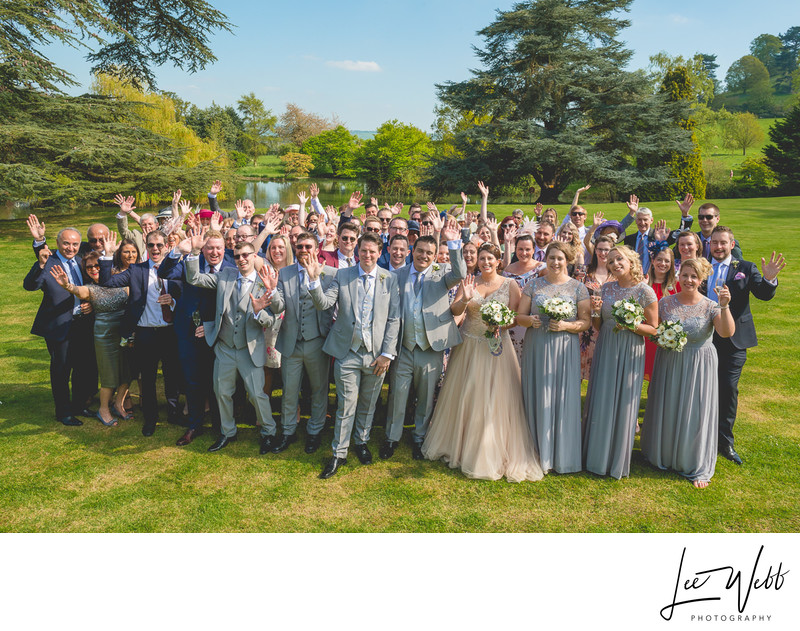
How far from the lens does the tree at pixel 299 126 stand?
97.2 metres

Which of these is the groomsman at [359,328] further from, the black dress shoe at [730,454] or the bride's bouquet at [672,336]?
the black dress shoe at [730,454]

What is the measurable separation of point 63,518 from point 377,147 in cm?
6102

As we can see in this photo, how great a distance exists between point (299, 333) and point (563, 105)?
110 ft

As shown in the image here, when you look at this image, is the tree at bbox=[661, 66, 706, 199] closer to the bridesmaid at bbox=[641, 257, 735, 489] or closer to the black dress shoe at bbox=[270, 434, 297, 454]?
the bridesmaid at bbox=[641, 257, 735, 489]

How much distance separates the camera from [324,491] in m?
5.23

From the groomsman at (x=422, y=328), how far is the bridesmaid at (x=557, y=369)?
34.9 inches

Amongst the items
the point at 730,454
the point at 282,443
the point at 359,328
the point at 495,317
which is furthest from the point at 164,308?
the point at 730,454

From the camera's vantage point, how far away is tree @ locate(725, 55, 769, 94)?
355ft

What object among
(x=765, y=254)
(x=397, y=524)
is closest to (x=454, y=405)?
(x=397, y=524)

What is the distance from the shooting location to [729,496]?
5.06 m

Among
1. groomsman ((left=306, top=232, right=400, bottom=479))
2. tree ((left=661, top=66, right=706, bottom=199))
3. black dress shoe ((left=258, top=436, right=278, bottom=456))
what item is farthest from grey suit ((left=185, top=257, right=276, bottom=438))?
tree ((left=661, top=66, right=706, bottom=199))

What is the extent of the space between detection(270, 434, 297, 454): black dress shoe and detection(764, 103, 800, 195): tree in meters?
41.3

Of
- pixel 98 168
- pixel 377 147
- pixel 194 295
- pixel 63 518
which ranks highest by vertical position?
pixel 377 147
